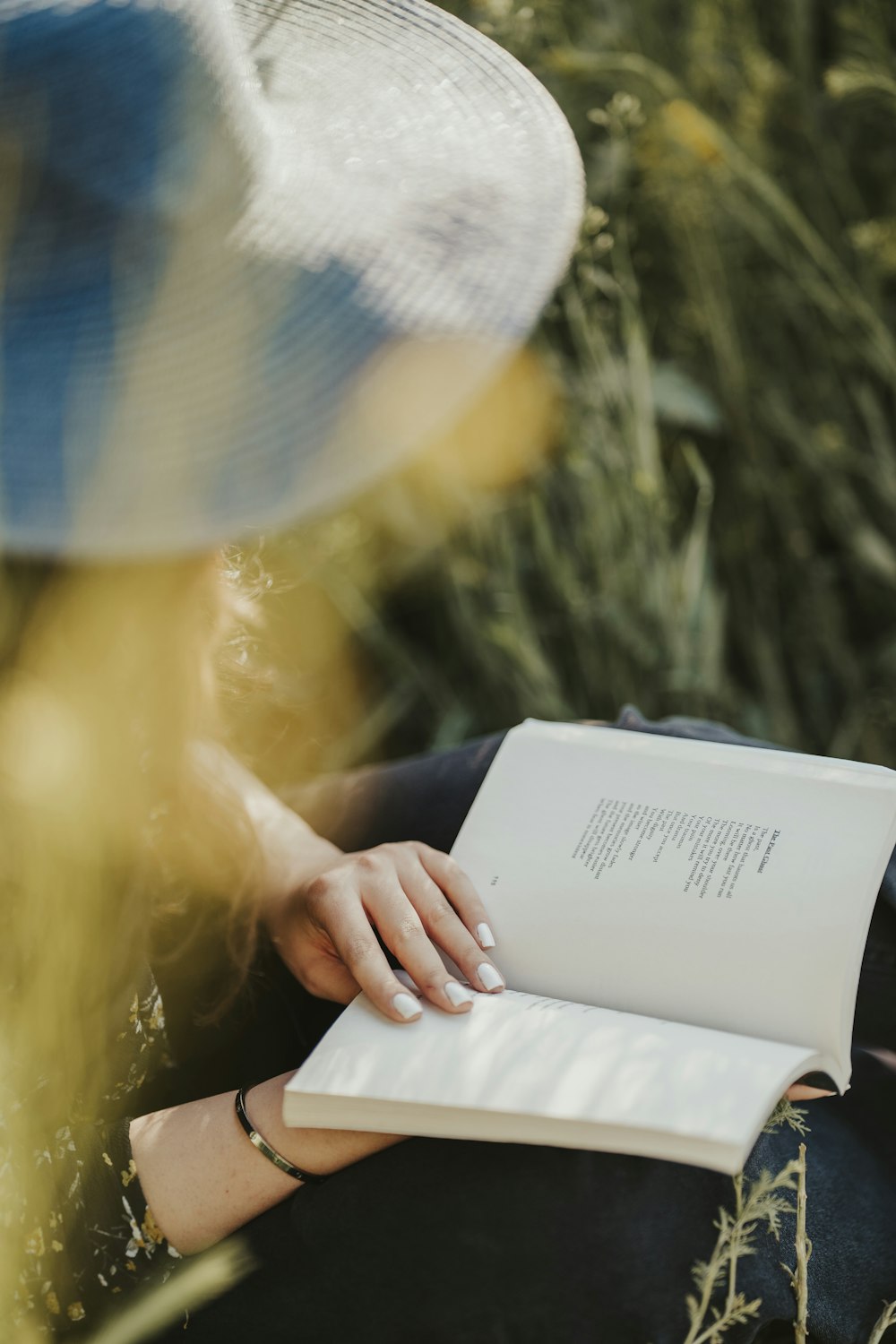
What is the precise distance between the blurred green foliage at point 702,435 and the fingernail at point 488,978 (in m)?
0.73

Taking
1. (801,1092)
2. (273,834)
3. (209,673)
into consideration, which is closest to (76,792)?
(209,673)

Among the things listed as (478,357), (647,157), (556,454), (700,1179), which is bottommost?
(556,454)

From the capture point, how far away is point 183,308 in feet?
2.01

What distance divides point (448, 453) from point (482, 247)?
3.08 ft

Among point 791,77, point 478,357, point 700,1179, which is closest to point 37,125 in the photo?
point 478,357

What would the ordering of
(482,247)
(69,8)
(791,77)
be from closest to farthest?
1. (69,8)
2. (482,247)
3. (791,77)

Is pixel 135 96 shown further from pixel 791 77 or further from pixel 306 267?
pixel 791 77

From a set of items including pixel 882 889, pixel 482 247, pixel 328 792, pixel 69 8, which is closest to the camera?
pixel 69 8

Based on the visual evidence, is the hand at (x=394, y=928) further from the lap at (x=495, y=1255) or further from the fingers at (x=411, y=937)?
the lap at (x=495, y=1255)

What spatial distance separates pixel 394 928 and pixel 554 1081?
193mm

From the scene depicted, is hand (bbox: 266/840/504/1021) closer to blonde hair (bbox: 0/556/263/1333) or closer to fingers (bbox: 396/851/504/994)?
fingers (bbox: 396/851/504/994)

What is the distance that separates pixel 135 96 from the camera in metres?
0.59

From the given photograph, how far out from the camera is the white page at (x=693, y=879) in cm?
76

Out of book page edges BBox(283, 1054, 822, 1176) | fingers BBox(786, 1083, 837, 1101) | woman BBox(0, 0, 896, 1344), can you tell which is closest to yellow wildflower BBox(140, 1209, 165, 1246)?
woman BBox(0, 0, 896, 1344)
